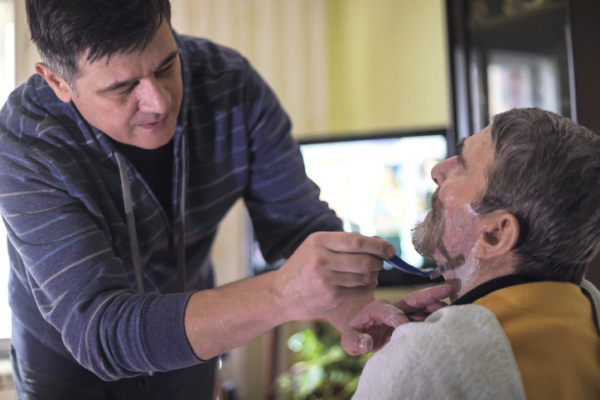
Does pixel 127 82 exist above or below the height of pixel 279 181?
above

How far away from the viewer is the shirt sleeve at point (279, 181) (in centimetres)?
136

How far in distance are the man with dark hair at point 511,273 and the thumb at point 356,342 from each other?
19 centimetres

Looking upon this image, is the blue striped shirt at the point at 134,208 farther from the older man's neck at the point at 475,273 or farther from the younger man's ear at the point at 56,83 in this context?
the older man's neck at the point at 475,273

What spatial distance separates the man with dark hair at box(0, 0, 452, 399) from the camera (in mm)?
932

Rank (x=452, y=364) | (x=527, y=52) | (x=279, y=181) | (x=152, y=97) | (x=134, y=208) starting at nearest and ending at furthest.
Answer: (x=452, y=364) < (x=152, y=97) < (x=134, y=208) < (x=279, y=181) < (x=527, y=52)

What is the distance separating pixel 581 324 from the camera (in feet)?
2.97

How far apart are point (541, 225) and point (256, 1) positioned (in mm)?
2951

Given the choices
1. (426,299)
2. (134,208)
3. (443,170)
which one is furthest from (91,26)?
(426,299)

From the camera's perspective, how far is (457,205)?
1033mm

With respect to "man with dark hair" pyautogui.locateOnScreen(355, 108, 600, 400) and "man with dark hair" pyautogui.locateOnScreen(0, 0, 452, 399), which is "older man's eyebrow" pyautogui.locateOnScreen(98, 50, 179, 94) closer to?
"man with dark hair" pyautogui.locateOnScreen(0, 0, 452, 399)

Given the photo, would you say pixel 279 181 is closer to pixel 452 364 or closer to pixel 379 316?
pixel 379 316

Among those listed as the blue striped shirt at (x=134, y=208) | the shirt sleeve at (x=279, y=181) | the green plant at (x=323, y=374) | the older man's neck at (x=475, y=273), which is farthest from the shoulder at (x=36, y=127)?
the green plant at (x=323, y=374)

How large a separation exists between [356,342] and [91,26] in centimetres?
76

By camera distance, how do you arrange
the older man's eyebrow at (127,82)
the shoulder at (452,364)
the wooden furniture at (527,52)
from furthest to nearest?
the wooden furniture at (527,52) → the older man's eyebrow at (127,82) → the shoulder at (452,364)
